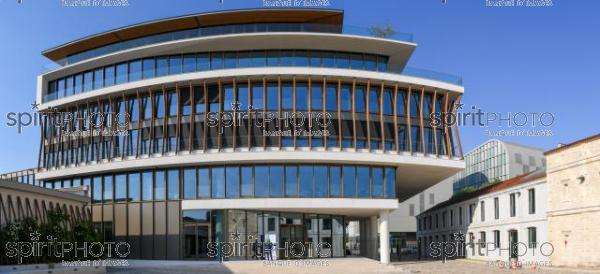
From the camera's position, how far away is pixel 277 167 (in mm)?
38656

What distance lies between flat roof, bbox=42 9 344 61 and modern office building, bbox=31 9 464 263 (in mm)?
142

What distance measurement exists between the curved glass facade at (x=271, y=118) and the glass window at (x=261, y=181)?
1.62 metres

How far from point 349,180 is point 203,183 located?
9896mm

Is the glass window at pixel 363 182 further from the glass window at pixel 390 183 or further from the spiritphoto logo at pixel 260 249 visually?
the spiritphoto logo at pixel 260 249

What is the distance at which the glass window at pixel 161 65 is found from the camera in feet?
137

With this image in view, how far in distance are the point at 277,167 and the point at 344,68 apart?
8.30m

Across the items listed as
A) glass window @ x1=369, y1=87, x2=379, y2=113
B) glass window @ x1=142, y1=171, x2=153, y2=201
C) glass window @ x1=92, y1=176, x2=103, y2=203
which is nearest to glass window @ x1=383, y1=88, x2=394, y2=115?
glass window @ x1=369, y1=87, x2=379, y2=113

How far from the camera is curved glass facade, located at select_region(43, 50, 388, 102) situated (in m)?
40.2

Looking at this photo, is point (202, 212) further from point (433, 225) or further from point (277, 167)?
point (433, 225)

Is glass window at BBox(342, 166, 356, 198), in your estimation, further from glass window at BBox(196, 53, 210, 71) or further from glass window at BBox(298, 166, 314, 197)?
glass window at BBox(196, 53, 210, 71)

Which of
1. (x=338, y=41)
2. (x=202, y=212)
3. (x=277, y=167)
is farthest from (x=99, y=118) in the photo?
(x=338, y=41)

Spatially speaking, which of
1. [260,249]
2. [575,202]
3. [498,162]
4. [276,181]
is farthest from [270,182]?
[498,162]

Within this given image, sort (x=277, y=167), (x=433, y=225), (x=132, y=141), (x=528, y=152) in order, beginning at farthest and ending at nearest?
(x=528, y=152), (x=433, y=225), (x=132, y=141), (x=277, y=167)

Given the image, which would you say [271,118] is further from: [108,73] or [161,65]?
[108,73]
